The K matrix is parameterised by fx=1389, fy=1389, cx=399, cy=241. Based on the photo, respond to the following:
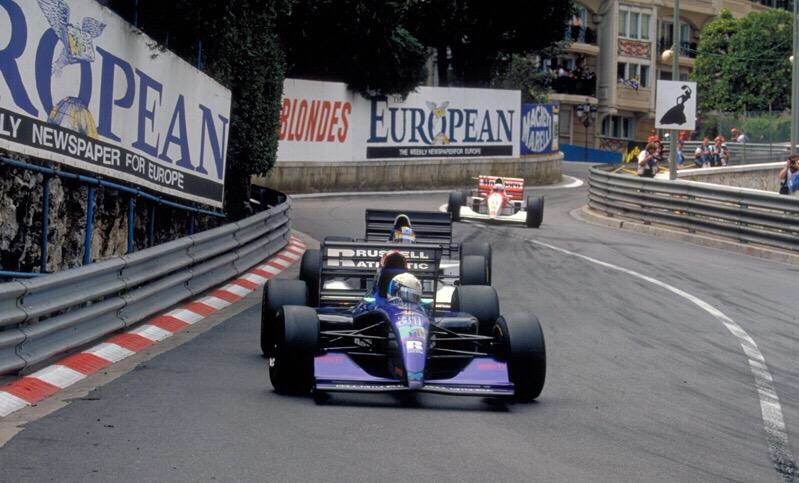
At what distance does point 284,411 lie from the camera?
28.3 feet

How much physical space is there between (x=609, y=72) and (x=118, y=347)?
2619 inches

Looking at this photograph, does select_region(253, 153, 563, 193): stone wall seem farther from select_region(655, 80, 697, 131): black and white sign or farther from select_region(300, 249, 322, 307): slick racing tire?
select_region(300, 249, 322, 307): slick racing tire

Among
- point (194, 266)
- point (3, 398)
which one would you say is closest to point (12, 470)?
point (3, 398)

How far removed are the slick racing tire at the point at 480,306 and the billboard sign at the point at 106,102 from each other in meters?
3.71

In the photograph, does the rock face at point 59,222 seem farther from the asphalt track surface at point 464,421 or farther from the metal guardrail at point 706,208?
the metal guardrail at point 706,208

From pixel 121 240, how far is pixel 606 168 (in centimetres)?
3290

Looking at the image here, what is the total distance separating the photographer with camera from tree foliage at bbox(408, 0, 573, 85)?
71.6ft

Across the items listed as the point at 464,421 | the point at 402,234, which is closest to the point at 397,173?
the point at 402,234

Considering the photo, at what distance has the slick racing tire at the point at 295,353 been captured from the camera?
29.8 feet

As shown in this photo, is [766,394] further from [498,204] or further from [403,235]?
[498,204]

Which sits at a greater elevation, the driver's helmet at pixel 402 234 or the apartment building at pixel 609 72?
the apartment building at pixel 609 72

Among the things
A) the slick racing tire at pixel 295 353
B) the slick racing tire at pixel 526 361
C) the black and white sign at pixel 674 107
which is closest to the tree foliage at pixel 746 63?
the black and white sign at pixel 674 107

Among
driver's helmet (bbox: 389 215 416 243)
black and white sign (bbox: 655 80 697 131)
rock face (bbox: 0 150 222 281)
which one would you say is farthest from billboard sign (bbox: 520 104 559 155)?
driver's helmet (bbox: 389 215 416 243)

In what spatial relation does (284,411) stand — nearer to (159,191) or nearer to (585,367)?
(585,367)
